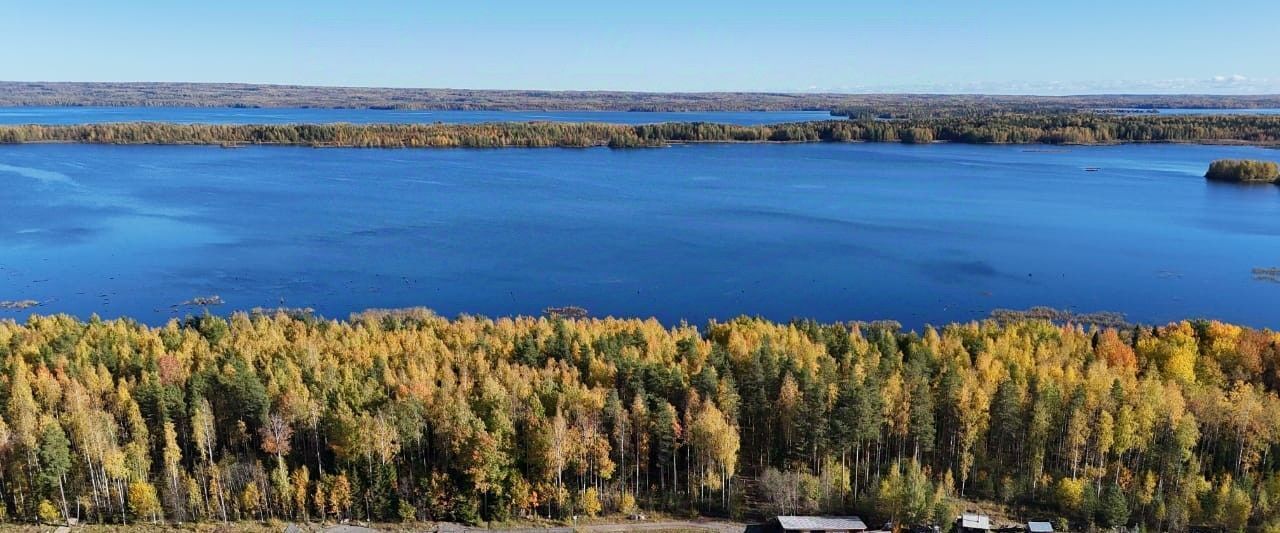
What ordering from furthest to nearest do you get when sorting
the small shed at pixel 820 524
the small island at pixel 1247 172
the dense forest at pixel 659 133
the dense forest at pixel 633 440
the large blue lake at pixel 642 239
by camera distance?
the dense forest at pixel 659 133 < the small island at pixel 1247 172 < the large blue lake at pixel 642 239 < the dense forest at pixel 633 440 < the small shed at pixel 820 524

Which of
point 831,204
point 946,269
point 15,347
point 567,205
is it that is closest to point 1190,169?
point 831,204

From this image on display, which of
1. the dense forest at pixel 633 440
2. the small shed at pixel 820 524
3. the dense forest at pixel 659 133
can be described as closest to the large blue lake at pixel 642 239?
the dense forest at pixel 633 440

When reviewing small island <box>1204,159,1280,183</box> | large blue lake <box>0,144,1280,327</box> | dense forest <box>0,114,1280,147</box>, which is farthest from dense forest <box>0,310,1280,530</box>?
dense forest <box>0,114,1280,147</box>

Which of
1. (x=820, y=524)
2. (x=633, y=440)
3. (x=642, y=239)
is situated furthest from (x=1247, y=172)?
(x=633, y=440)

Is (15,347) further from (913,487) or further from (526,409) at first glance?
(913,487)

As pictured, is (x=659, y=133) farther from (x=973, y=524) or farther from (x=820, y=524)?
(x=973, y=524)

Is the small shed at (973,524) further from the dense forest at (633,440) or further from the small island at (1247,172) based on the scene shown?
the small island at (1247,172)
